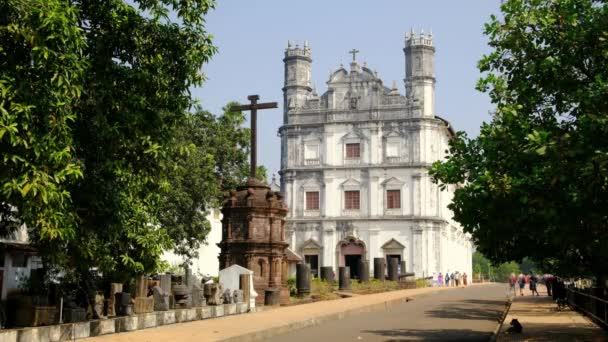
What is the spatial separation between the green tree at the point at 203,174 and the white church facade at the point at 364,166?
13700mm

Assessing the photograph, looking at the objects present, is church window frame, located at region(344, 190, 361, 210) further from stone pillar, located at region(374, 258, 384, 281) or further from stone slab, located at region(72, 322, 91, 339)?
stone slab, located at region(72, 322, 91, 339)

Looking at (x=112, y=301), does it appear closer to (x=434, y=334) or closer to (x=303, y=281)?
(x=434, y=334)

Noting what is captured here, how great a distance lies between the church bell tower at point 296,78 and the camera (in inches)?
2010

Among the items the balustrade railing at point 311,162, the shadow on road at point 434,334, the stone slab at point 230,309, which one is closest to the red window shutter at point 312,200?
the balustrade railing at point 311,162

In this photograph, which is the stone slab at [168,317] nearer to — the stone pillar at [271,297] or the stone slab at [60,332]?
the stone slab at [60,332]

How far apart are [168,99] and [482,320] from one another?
9709 millimetres

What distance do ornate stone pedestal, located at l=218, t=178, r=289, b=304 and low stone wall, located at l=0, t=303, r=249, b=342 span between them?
3.53m

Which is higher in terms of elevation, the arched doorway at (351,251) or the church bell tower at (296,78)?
the church bell tower at (296,78)

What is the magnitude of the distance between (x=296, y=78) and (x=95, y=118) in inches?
1620

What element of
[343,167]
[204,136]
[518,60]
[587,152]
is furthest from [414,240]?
[587,152]

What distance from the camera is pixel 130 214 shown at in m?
12.2

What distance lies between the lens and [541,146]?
884 centimetres

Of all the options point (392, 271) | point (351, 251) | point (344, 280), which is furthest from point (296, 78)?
point (344, 280)

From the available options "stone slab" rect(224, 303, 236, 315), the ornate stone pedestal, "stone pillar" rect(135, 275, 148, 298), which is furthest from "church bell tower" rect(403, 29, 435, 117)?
"stone pillar" rect(135, 275, 148, 298)
